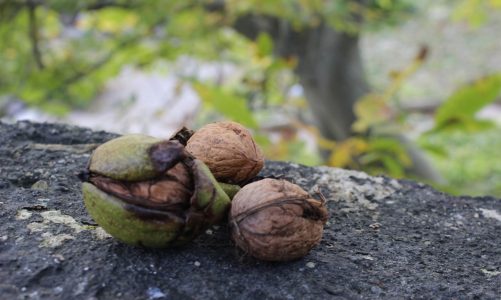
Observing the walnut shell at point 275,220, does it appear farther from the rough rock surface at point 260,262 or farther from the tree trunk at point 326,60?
the tree trunk at point 326,60

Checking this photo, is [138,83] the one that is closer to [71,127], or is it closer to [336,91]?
[336,91]

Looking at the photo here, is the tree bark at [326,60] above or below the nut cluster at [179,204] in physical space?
above

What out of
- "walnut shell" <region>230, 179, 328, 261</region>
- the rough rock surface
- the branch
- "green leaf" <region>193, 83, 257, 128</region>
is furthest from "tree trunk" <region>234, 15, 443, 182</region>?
"walnut shell" <region>230, 179, 328, 261</region>

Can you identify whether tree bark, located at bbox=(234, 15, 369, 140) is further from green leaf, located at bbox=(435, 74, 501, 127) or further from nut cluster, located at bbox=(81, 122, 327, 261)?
nut cluster, located at bbox=(81, 122, 327, 261)

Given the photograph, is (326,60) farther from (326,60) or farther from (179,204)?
(179,204)

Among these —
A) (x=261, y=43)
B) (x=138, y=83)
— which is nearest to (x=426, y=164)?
(x=261, y=43)

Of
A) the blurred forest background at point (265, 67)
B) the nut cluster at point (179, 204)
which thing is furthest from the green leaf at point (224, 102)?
the nut cluster at point (179, 204)

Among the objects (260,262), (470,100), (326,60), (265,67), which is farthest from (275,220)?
(326,60)
